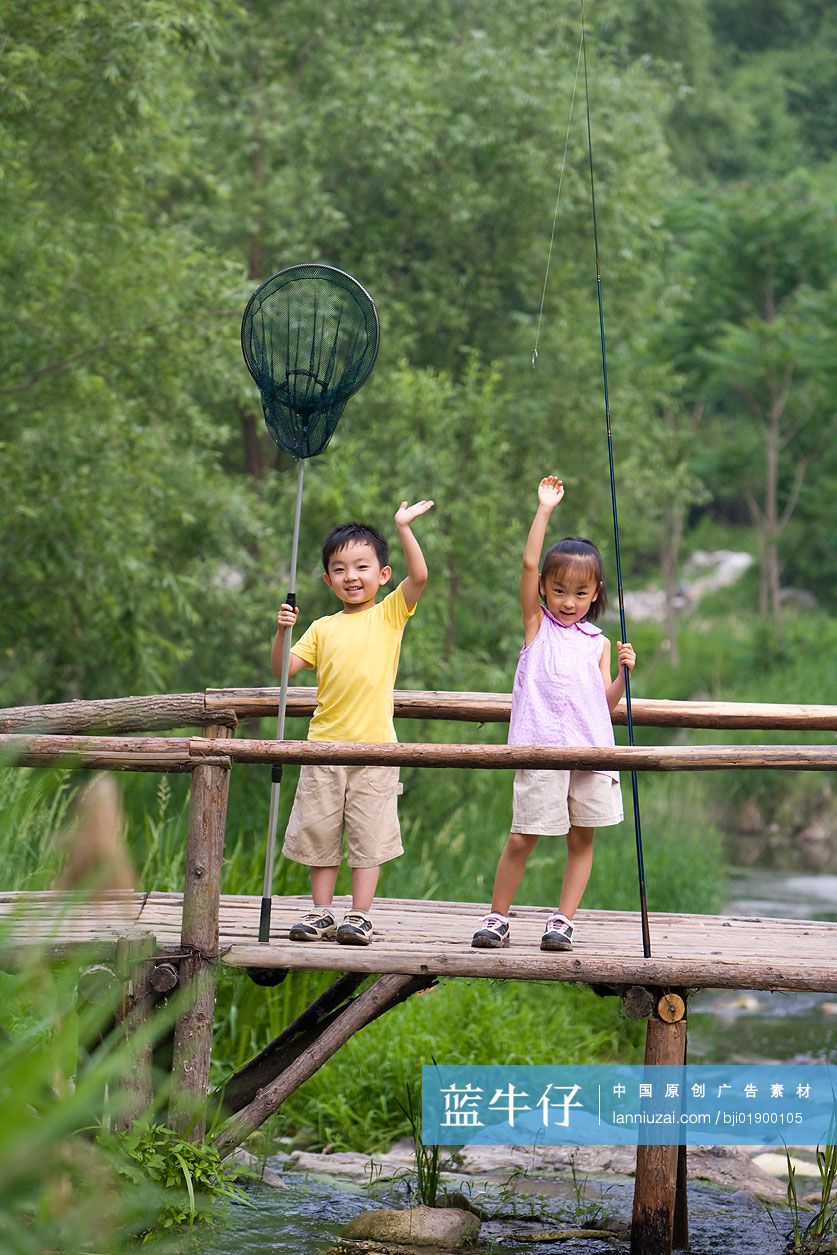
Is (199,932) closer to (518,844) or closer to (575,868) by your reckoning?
(518,844)

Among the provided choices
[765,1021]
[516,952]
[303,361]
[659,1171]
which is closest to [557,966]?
[516,952]

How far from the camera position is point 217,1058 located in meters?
6.51

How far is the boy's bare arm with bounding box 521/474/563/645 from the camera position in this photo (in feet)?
14.5

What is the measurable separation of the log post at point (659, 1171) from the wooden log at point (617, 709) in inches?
36.6

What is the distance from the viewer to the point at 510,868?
15.2ft

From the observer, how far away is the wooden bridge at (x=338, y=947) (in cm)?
411

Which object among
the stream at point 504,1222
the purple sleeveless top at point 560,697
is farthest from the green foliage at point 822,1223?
the purple sleeveless top at point 560,697

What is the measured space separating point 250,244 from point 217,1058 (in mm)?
10566

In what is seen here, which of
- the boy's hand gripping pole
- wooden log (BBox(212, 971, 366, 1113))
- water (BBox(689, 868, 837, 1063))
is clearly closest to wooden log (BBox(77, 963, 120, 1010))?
the boy's hand gripping pole

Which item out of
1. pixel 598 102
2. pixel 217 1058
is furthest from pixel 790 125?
pixel 217 1058

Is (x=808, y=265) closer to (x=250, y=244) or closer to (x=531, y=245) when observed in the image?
(x=531, y=245)

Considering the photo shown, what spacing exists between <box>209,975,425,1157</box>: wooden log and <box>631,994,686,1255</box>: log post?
2.21 ft

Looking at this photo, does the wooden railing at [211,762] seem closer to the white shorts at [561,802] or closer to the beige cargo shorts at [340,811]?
the white shorts at [561,802]

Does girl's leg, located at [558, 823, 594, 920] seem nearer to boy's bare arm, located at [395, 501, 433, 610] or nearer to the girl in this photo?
the girl
